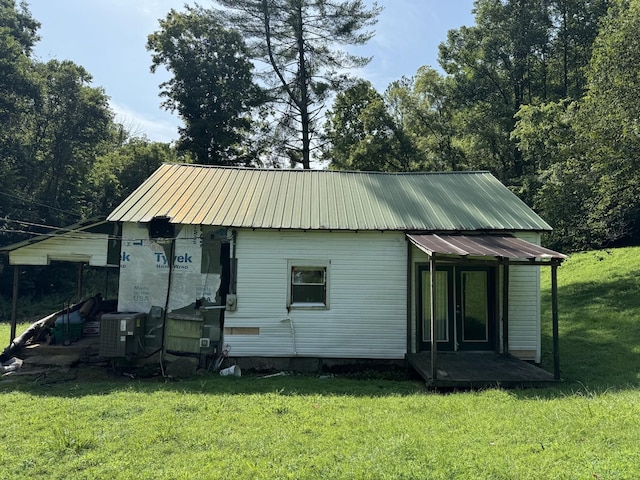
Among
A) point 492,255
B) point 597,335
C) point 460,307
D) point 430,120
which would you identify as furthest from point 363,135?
point 492,255

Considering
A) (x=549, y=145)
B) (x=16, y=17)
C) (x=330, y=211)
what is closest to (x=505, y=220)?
(x=330, y=211)

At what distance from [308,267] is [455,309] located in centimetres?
390

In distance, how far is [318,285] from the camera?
10.3m

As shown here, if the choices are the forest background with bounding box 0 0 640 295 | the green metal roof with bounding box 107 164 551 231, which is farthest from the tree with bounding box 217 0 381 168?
the green metal roof with bounding box 107 164 551 231

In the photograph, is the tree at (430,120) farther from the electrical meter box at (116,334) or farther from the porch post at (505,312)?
the electrical meter box at (116,334)

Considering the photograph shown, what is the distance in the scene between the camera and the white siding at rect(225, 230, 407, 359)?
32.9 feet

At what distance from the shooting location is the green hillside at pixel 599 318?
29.5 feet

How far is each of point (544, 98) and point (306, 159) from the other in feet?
54.3

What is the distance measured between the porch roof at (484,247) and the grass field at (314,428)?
252 cm

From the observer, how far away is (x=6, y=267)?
24.4 metres

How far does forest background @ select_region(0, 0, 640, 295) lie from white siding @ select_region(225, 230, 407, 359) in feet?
49.0

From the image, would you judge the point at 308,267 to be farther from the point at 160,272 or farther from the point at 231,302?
the point at 160,272

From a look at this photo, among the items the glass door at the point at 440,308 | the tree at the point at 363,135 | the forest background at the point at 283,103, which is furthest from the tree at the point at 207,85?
the glass door at the point at 440,308

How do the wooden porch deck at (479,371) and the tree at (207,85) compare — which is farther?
the tree at (207,85)
